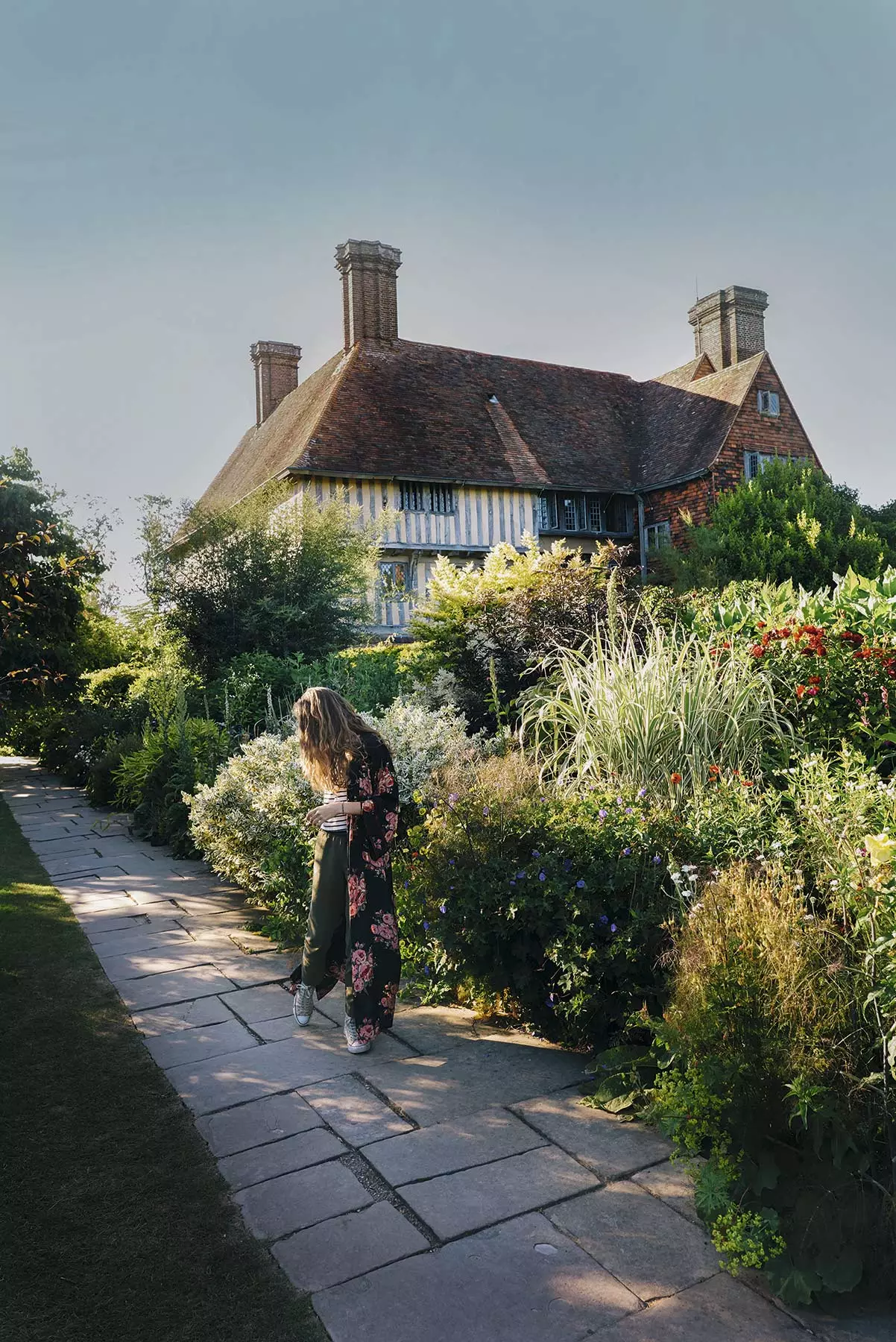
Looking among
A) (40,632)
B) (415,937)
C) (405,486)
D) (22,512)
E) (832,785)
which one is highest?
(405,486)

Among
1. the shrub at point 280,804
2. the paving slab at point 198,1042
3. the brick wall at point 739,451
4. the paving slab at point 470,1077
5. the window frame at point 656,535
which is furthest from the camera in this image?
the window frame at point 656,535

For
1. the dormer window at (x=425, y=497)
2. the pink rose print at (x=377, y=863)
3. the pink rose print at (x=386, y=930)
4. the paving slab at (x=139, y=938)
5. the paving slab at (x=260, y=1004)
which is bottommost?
the paving slab at (x=260, y=1004)

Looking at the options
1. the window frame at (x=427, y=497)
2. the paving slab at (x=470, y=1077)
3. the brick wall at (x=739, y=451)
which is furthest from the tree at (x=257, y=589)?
the brick wall at (x=739, y=451)

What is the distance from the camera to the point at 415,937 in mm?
4496

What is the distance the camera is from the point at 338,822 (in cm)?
404

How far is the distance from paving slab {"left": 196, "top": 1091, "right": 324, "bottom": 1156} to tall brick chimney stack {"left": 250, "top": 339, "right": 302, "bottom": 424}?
2852cm

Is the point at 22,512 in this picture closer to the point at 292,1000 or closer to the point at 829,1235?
the point at 292,1000

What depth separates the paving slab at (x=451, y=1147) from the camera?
2.96 m

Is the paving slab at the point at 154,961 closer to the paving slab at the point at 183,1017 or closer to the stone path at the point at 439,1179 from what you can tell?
the stone path at the point at 439,1179

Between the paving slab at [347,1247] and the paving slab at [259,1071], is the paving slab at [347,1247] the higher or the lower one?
the higher one

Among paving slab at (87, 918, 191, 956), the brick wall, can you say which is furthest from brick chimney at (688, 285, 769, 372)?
paving slab at (87, 918, 191, 956)

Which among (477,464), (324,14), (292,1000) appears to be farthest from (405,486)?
(292,1000)

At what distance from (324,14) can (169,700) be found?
22.4 feet

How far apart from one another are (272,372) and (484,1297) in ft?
100
